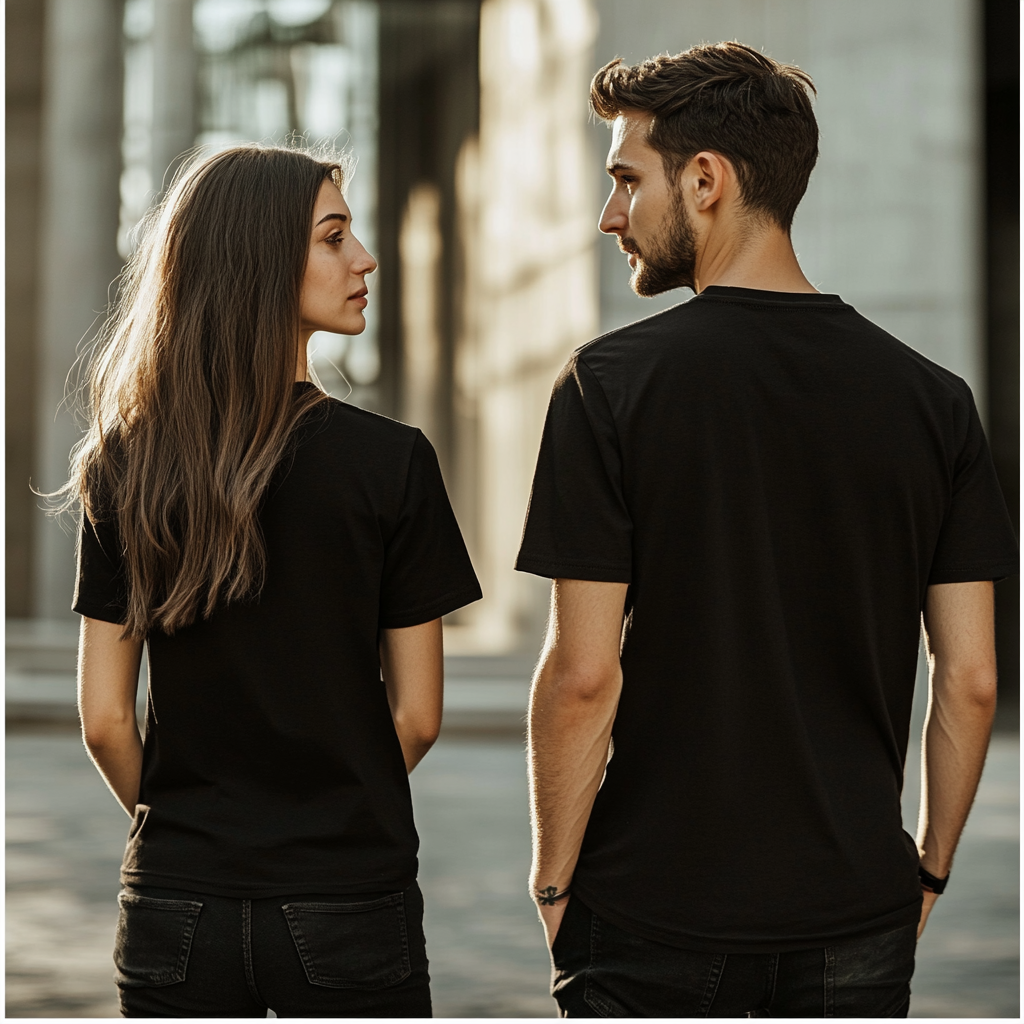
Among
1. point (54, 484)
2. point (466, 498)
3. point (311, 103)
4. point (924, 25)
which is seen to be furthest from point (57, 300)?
point (924, 25)

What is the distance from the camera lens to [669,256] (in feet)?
6.84

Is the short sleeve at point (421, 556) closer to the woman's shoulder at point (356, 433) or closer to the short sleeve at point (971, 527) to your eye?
the woman's shoulder at point (356, 433)

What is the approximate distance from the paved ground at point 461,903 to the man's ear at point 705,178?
9.29 ft

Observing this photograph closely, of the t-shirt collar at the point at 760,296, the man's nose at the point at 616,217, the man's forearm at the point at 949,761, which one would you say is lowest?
the man's forearm at the point at 949,761

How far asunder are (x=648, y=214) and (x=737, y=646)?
0.73 m

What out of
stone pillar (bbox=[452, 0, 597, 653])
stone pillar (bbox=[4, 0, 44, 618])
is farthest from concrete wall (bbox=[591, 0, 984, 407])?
stone pillar (bbox=[4, 0, 44, 618])

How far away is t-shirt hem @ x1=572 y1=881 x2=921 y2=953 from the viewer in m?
1.82

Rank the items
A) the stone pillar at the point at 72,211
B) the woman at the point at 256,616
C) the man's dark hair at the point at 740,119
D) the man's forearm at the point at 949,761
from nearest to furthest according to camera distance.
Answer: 1. the woman at the point at 256,616
2. the man's dark hair at the point at 740,119
3. the man's forearm at the point at 949,761
4. the stone pillar at the point at 72,211

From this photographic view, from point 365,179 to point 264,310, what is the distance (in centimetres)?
897

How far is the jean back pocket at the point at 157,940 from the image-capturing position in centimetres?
190

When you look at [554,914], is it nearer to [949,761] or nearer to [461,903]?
[949,761]

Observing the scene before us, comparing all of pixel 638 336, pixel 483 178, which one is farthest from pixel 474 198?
pixel 638 336

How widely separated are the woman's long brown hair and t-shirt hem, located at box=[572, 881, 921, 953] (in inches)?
30.0

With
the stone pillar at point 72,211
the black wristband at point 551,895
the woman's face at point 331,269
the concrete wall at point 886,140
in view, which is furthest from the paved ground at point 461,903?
the concrete wall at point 886,140
